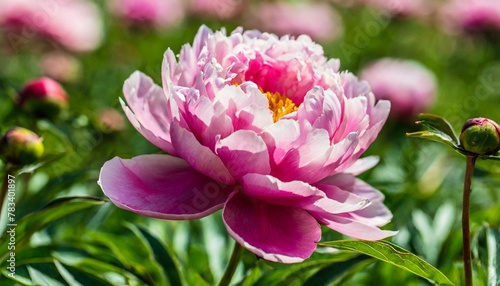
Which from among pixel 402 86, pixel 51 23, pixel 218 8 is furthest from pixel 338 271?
pixel 218 8

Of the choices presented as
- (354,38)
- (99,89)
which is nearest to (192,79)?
(99,89)

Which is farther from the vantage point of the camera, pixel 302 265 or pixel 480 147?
pixel 302 265

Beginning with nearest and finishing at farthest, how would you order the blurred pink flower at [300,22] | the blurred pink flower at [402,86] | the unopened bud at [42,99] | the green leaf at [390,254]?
1. the green leaf at [390,254]
2. the unopened bud at [42,99]
3. the blurred pink flower at [402,86]
4. the blurred pink flower at [300,22]

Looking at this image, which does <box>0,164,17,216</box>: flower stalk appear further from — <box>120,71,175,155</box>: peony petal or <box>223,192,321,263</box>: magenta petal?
<box>223,192,321,263</box>: magenta petal

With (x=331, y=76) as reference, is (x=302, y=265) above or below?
below

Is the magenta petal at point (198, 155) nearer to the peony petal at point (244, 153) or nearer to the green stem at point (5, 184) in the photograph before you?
the peony petal at point (244, 153)

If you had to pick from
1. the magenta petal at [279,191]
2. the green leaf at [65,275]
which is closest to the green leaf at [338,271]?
the magenta petal at [279,191]

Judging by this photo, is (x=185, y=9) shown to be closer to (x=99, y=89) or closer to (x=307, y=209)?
(x=99, y=89)
